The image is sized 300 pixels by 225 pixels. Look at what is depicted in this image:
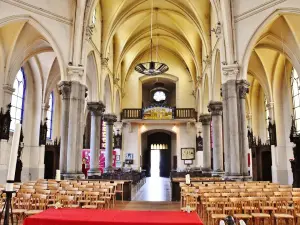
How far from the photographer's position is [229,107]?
1467 cm

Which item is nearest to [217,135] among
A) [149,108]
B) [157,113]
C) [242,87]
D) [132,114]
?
[242,87]

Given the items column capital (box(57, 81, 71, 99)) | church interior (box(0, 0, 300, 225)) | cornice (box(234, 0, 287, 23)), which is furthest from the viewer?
column capital (box(57, 81, 71, 99))

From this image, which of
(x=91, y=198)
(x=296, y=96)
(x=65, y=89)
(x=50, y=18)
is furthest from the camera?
(x=296, y=96)

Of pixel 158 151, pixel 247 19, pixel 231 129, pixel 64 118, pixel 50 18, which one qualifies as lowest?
pixel 158 151

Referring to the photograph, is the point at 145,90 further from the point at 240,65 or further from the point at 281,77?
the point at 240,65

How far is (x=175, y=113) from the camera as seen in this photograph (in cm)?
3094

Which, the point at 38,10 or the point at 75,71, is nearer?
the point at 38,10

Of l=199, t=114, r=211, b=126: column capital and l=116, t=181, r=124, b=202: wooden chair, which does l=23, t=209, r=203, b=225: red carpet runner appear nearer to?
l=116, t=181, r=124, b=202: wooden chair

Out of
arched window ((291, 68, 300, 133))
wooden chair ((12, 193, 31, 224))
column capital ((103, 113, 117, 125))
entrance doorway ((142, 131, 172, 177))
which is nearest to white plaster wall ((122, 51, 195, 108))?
entrance doorway ((142, 131, 172, 177))

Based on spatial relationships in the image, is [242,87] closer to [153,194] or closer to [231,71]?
[231,71]

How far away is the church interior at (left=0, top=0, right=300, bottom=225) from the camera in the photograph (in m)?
8.16

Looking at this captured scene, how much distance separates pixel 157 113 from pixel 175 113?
75.5 inches

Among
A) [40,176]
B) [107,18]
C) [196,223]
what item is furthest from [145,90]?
[196,223]

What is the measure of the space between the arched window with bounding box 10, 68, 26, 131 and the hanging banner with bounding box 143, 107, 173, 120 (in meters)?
13.3
